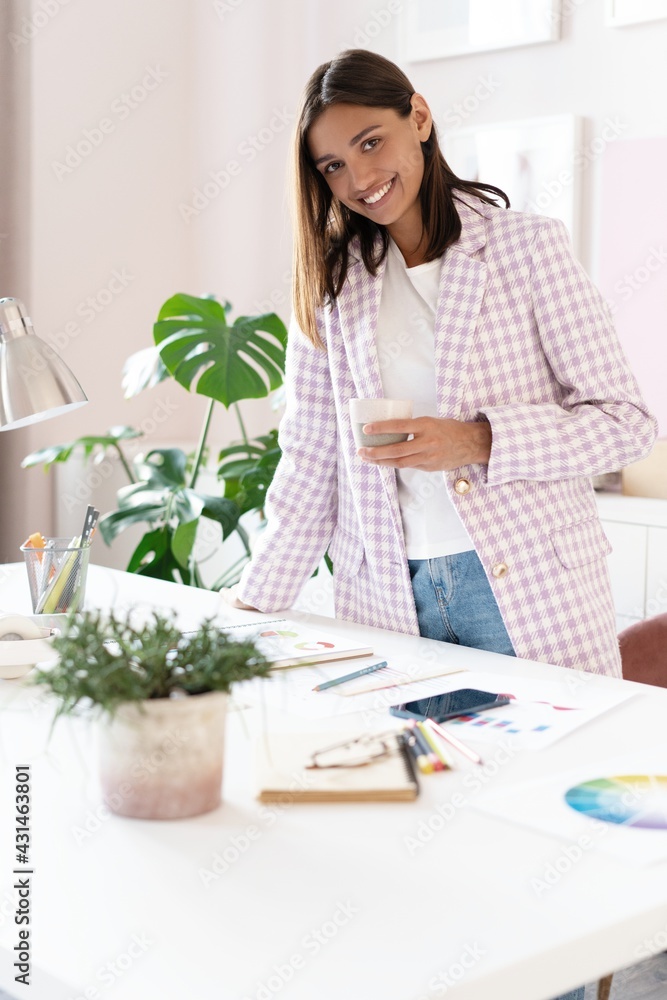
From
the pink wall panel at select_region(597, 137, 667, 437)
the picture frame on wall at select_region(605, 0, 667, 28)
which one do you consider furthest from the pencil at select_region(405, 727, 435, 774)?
the picture frame on wall at select_region(605, 0, 667, 28)

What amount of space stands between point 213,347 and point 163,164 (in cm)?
143

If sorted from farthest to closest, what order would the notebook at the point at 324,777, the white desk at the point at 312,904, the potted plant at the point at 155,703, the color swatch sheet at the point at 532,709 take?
the color swatch sheet at the point at 532,709, the notebook at the point at 324,777, the potted plant at the point at 155,703, the white desk at the point at 312,904

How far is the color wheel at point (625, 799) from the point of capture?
3.24 feet

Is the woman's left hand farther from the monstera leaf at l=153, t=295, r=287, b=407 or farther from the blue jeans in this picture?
the monstera leaf at l=153, t=295, r=287, b=407

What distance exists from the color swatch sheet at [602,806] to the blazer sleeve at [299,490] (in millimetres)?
793

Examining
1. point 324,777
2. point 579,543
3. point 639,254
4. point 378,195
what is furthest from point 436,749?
point 639,254

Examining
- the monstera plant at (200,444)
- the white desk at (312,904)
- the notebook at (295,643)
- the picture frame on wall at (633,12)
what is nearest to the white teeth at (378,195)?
the notebook at (295,643)

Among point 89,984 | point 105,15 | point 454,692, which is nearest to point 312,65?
point 105,15

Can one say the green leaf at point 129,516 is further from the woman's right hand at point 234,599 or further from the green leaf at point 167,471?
the woman's right hand at point 234,599

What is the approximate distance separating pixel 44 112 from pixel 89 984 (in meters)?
3.22

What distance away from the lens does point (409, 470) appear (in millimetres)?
1679

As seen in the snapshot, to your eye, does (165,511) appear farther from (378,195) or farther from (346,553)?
(378,195)

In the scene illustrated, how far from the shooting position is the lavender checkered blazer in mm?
1573

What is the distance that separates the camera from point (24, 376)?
4.83ft
